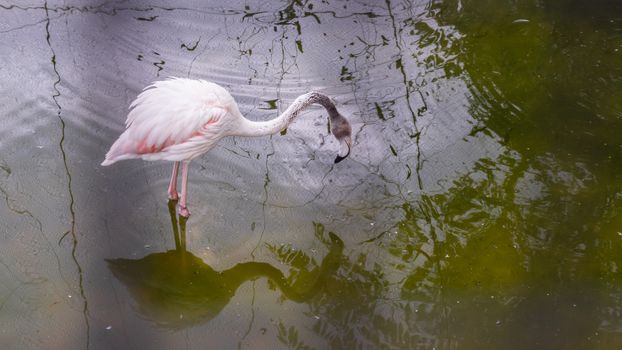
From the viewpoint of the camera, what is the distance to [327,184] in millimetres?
3588

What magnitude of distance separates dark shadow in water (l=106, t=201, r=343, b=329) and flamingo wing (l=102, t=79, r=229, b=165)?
16.5 inches

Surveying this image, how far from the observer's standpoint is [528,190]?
360 centimetres

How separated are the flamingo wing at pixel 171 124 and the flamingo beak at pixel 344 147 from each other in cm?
59

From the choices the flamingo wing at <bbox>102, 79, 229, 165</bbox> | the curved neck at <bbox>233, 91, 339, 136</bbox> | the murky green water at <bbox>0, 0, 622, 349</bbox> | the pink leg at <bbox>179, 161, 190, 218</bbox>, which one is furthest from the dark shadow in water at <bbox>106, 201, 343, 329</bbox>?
the curved neck at <bbox>233, 91, 339, 136</bbox>

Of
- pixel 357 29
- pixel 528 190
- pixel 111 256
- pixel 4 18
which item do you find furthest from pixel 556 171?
pixel 4 18

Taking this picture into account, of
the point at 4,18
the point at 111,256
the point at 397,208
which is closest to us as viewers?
the point at 111,256

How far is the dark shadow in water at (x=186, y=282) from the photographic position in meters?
3.00

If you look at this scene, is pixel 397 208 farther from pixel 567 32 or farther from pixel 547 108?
pixel 567 32

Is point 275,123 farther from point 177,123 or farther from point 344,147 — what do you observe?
point 177,123

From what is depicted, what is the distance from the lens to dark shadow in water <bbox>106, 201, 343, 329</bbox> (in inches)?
118

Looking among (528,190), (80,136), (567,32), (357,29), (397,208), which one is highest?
(567,32)

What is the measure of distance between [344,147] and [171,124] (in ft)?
2.70

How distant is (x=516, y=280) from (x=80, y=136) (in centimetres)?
221

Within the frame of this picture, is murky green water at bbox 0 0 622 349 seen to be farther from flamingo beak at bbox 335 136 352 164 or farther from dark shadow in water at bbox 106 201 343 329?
flamingo beak at bbox 335 136 352 164
